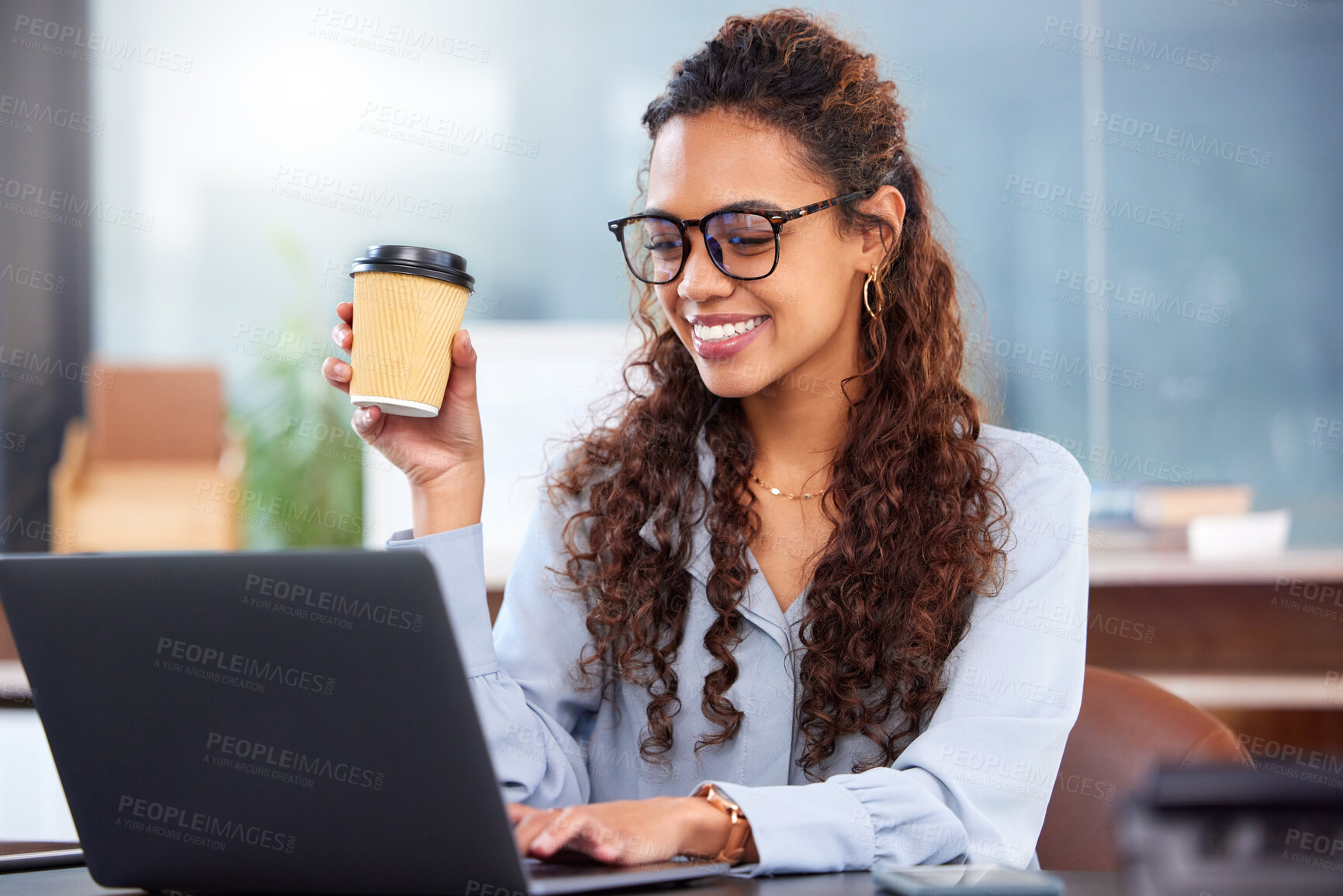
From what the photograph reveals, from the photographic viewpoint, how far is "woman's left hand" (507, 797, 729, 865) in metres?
0.82

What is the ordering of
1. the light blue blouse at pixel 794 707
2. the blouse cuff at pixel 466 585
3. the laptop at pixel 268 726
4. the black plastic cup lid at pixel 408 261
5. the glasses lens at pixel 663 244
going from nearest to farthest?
1. the laptop at pixel 268 726
2. the light blue blouse at pixel 794 707
3. the black plastic cup lid at pixel 408 261
4. the blouse cuff at pixel 466 585
5. the glasses lens at pixel 663 244

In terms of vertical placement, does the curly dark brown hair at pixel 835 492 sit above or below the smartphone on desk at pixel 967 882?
above

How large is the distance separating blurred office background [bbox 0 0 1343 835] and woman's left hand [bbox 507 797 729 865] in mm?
2809

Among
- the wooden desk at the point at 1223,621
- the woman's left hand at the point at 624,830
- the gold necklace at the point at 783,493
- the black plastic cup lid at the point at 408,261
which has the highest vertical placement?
the black plastic cup lid at the point at 408,261

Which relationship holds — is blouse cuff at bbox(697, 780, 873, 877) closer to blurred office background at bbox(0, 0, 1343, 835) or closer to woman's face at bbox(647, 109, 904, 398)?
woman's face at bbox(647, 109, 904, 398)

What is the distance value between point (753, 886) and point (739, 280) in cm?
70

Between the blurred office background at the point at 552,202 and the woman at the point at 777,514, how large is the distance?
2289 mm

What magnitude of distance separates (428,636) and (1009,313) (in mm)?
3613

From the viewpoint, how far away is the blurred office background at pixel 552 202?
3803mm

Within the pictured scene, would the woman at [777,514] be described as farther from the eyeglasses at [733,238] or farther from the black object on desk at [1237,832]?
the black object on desk at [1237,832]

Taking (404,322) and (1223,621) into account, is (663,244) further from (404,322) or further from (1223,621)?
(1223,621)

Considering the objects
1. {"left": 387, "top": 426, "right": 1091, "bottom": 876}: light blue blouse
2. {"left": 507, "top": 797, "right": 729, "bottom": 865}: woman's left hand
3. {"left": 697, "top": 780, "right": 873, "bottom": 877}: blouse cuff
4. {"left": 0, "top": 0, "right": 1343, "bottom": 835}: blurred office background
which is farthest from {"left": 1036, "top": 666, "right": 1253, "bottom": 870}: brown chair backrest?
{"left": 0, "top": 0, "right": 1343, "bottom": 835}: blurred office background

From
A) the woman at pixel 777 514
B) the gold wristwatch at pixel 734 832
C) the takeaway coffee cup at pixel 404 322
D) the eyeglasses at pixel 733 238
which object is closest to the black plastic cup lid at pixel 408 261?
the takeaway coffee cup at pixel 404 322

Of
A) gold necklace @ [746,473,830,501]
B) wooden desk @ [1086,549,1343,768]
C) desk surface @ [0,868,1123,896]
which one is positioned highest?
gold necklace @ [746,473,830,501]
